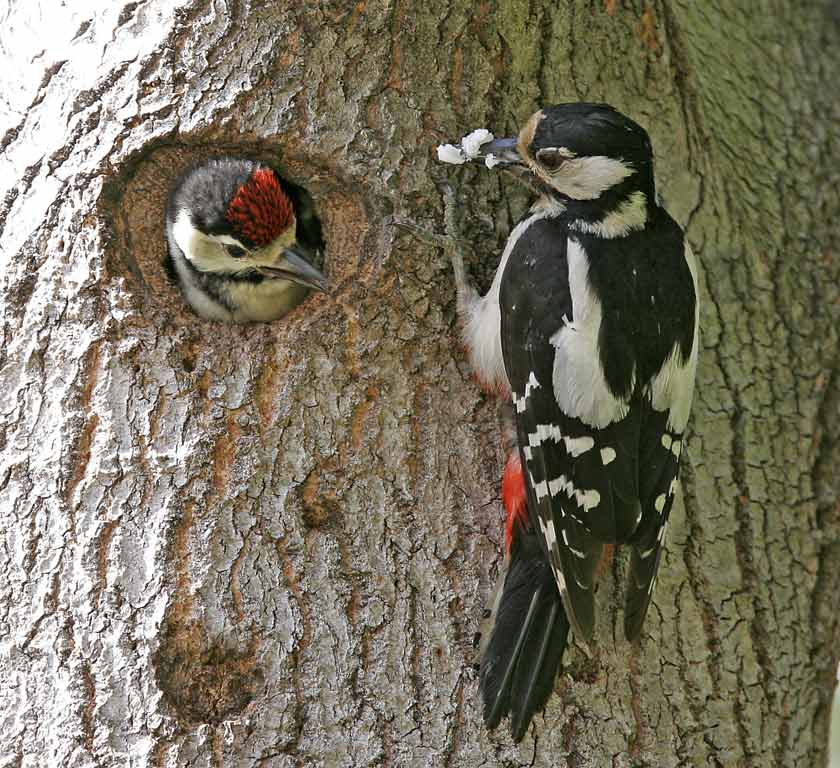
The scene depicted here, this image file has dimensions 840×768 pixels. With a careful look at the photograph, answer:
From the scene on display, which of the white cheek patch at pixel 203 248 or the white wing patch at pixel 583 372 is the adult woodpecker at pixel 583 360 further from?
the white cheek patch at pixel 203 248

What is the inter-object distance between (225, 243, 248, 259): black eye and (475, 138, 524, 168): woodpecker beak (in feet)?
2.54

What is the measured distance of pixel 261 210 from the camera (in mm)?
2881

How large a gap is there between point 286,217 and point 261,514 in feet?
3.06

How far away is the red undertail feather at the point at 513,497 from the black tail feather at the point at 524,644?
2.1 inches

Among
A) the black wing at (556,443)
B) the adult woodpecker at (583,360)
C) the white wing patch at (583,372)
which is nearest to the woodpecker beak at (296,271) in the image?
the adult woodpecker at (583,360)

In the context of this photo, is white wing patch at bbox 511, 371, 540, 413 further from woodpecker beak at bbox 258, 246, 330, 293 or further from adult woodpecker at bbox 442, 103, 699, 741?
woodpecker beak at bbox 258, 246, 330, 293

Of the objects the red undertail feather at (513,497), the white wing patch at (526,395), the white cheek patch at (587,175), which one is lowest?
the red undertail feather at (513,497)

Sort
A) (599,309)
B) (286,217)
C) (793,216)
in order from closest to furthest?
1. (599,309)
2. (286,217)
3. (793,216)

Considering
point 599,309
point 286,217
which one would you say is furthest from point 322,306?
point 599,309

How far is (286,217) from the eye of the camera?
2.93 meters

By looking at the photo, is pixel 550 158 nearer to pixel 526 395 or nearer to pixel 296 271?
pixel 526 395

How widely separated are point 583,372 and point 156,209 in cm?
116

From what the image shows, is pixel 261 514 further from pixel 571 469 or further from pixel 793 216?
pixel 793 216

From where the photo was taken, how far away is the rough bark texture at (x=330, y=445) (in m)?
2.32
